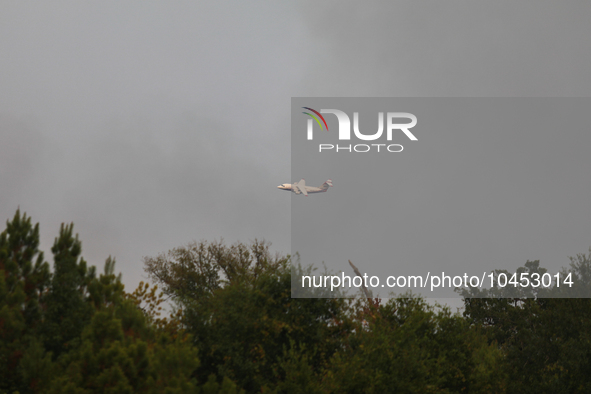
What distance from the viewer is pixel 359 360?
19.9 meters

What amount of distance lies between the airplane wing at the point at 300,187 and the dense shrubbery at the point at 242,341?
23937mm

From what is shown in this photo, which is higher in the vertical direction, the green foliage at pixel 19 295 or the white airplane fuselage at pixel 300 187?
the white airplane fuselage at pixel 300 187

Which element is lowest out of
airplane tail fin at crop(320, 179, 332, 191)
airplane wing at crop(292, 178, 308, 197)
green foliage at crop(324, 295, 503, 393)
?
green foliage at crop(324, 295, 503, 393)

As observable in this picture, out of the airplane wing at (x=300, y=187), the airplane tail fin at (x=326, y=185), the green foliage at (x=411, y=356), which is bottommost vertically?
the green foliage at (x=411, y=356)

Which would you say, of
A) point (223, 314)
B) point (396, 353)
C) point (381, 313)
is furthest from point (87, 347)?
point (381, 313)

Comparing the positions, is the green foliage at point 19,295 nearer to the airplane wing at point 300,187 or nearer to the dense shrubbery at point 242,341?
the dense shrubbery at point 242,341

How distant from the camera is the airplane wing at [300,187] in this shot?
51.2 m

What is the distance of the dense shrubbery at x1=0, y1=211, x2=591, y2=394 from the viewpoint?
1381 cm

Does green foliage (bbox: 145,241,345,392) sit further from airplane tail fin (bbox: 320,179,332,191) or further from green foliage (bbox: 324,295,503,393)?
airplane tail fin (bbox: 320,179,332,191)

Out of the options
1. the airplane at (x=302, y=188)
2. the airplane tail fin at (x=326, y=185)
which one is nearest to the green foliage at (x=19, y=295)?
the airplane at (x=302, y=188)

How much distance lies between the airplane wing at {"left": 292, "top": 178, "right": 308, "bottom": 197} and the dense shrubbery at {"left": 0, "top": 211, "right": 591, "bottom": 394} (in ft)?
78.5

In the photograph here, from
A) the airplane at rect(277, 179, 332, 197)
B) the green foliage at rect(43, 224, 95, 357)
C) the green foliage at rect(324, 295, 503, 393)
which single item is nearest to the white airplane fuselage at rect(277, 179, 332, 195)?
the airplane at rect(277, 179, 332, 197)

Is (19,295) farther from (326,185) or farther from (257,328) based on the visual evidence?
(326,185)

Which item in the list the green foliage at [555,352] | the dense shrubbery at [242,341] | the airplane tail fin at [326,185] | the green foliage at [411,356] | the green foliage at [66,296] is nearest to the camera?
the dense shrubbery at [242,341]
